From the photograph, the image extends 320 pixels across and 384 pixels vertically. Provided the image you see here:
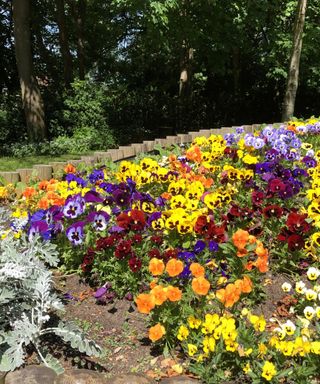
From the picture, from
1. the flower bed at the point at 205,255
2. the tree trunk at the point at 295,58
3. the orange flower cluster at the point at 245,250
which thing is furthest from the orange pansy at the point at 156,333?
the tree trunk at the point at 295,58

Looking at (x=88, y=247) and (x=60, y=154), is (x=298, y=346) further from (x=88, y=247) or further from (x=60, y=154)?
(x=60, y=154)

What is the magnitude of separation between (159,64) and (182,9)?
577cm

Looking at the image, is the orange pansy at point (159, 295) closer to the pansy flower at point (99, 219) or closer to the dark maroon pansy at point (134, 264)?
the dark maroon pansy at point (134, 264)

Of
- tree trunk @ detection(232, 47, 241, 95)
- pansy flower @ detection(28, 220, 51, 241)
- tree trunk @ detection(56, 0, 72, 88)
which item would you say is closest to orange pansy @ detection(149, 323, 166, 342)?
pansy flower @ detection(28, 220, 51, 241)

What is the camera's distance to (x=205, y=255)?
11.6 ft

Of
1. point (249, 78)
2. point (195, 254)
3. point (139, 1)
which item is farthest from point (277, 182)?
point (249, 78)

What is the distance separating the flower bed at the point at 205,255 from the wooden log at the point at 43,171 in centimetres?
103

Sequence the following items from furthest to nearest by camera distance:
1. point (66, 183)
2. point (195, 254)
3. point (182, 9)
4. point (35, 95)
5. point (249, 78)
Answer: point (249, 78) < point (182, 9) < point (35, 95) < point (66, 183) < point (195, 254)

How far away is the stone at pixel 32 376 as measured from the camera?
98.7 inches

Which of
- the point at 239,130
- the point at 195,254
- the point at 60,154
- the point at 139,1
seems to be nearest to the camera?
the point at 195,254

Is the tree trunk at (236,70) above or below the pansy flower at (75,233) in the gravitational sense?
above

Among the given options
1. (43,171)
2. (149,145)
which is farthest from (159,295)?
(149,145)

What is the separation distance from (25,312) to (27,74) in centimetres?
1102

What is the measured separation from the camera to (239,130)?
7.20 meters
